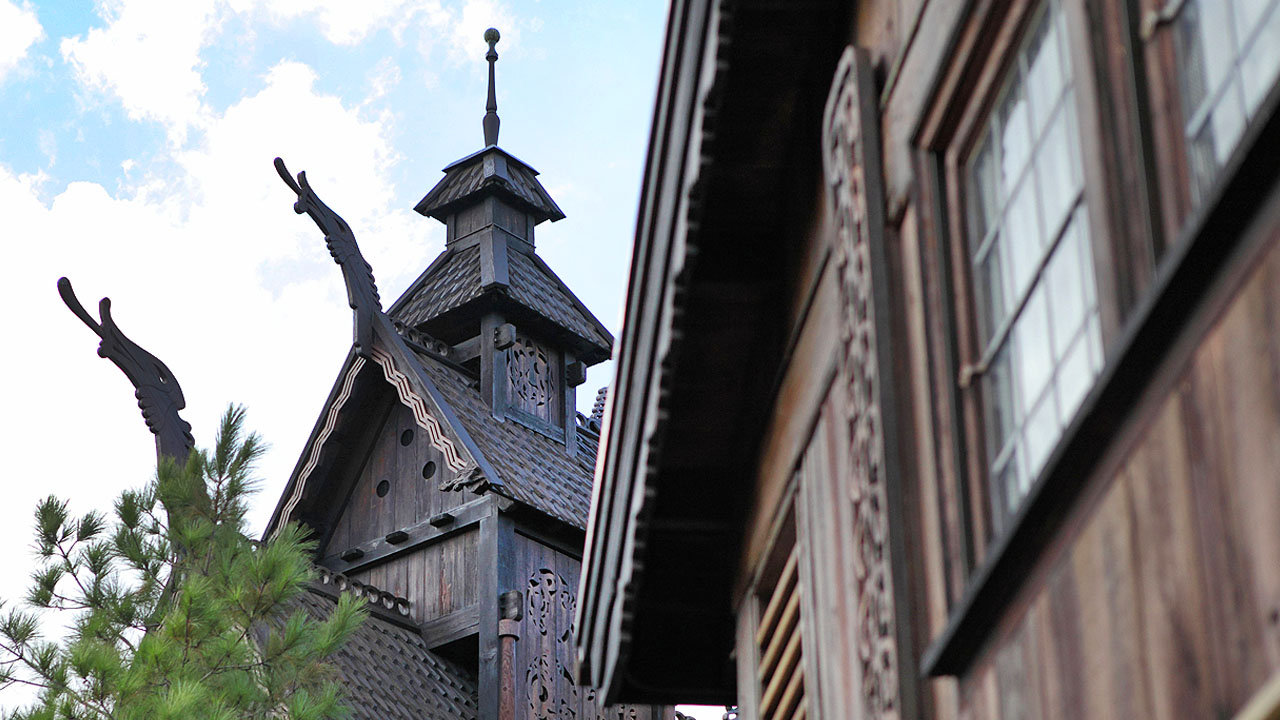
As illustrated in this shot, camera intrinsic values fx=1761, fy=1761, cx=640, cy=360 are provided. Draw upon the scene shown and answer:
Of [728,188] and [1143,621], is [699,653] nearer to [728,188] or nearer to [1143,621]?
[728,188]

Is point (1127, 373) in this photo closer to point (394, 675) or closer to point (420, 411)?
point (394, 675)

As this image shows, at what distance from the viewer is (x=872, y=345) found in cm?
458

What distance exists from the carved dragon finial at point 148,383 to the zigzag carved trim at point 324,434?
317 cm

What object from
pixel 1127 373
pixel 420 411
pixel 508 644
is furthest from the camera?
pixel 420 411

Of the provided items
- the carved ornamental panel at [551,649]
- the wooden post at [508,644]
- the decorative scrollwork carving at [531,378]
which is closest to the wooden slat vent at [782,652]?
the wooden post at [508,644]

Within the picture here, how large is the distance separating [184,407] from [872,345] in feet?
38.1

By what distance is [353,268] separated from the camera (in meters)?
18.1

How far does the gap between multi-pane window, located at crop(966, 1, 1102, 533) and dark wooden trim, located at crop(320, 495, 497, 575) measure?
12.7 metres

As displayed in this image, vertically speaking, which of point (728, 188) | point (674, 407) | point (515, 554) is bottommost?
point (674, 407)

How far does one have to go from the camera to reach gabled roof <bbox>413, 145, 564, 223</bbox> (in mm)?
20594

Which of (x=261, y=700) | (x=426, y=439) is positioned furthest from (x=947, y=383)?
(x=426, y=439)

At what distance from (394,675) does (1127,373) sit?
1332 cm

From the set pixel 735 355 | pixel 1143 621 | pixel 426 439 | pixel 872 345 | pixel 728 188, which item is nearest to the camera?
pixel 1143 621

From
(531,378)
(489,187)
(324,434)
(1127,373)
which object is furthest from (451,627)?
(1127,373)
